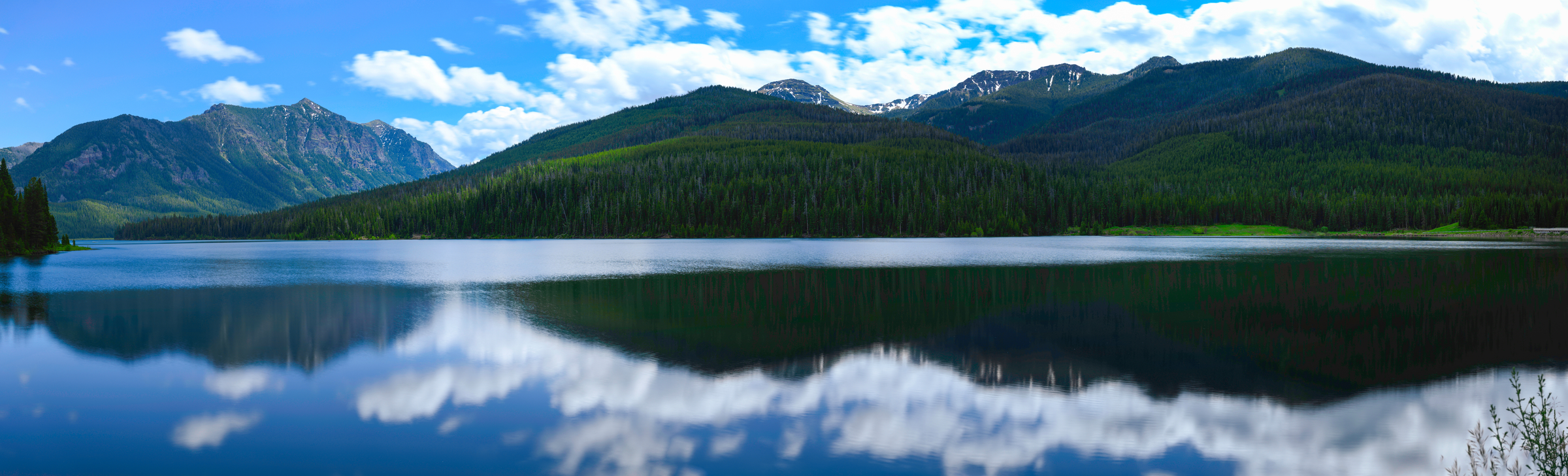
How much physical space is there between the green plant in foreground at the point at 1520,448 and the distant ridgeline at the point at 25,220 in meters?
120

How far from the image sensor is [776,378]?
1811 cm

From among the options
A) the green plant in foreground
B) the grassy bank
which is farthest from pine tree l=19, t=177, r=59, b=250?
the grassy bank

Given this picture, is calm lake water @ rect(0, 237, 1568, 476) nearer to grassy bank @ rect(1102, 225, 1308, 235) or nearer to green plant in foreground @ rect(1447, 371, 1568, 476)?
green plant in foreground @ rect(1447, 371, 1568, 476)

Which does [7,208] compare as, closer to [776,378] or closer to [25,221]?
[25,221]

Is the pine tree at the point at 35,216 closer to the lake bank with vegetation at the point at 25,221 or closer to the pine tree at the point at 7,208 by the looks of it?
the lake bank with vegetation at the point at 25,221

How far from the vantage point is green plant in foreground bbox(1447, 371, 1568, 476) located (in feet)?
32.7

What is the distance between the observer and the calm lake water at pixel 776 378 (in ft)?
41.4

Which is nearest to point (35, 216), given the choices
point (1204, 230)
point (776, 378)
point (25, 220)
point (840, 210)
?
point (25, 220)

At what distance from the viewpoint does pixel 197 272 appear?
60.5 m

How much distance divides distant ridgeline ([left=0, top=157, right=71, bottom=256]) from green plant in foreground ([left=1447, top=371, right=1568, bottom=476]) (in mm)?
120375

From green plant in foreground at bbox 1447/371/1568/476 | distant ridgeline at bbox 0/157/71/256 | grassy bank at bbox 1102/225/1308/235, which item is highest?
distant ridgeline at bbox 0/157/71/256

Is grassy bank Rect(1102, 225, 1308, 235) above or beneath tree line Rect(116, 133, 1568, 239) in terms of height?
beneath

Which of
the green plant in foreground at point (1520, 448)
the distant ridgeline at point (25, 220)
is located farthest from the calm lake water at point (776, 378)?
the distant ridgeline at point (25, 220)

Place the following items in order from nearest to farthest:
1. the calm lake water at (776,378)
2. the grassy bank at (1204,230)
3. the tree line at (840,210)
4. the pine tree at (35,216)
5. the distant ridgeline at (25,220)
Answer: the calm lake water at (776,378), the distant ridgeline at (25,220), the pine tree at (35,216), the grassy bank at (1204,230), the tree line at (840,210)
